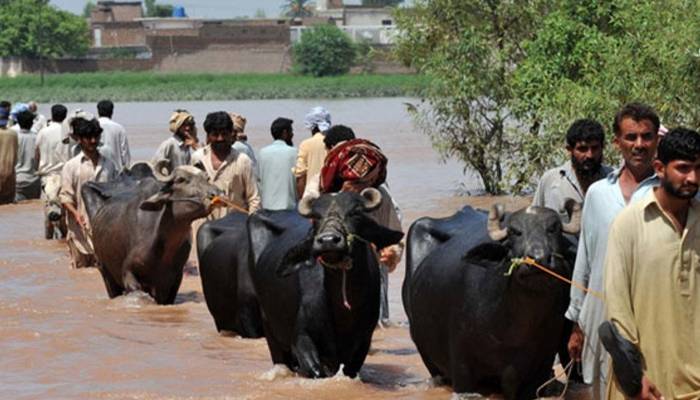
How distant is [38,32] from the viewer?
12612 cm

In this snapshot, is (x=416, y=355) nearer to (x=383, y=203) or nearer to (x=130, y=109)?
(x=383, y=203)

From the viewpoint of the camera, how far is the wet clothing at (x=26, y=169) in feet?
81.0

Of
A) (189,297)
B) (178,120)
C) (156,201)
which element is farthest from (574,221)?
(178,120)

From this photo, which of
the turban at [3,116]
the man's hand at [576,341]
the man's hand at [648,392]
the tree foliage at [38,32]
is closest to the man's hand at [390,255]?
the man's hand at [576,341]

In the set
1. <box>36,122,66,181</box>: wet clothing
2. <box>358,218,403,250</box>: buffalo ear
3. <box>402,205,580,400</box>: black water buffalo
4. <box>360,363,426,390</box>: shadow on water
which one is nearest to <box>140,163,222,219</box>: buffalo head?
<box>360,363,426,390</box>: shadow on water

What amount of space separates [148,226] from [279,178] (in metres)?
1.27

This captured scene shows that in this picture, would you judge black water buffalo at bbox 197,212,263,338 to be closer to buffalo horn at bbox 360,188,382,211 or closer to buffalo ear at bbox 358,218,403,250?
buffalo ear at bbox 358,218,403,250

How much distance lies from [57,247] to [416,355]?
983 centimetres

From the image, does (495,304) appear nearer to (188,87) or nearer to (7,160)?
(7,160)

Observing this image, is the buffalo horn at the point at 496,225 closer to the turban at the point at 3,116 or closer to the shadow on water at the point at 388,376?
the shadow on water at the point at 388,376

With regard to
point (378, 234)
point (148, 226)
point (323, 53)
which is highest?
point (378, 234)

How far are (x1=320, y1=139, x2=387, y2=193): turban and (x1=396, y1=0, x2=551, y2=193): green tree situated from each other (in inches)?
584

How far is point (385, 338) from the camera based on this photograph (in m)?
12.2

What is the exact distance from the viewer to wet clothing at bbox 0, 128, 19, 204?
24328mm
